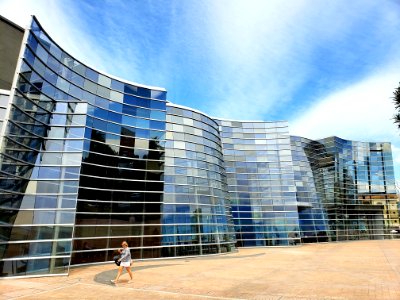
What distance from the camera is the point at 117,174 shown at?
86.8ft

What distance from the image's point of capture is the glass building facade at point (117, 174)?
17375mm

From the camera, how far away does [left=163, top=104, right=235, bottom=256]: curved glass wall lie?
28.0 metres

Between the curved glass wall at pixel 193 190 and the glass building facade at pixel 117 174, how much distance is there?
11 centimetres

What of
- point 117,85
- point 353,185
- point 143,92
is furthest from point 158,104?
point 353,185


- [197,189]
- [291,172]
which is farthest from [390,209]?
[197,189]

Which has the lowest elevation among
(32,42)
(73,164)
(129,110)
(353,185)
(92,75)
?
(73,164)

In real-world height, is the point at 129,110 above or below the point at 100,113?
above

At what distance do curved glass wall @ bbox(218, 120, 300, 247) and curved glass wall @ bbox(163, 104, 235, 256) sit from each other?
11.7 meters

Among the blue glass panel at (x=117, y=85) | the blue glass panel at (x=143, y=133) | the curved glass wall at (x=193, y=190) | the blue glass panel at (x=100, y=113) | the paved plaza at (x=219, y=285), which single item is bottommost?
the paved plaza at (x=219, y=285)

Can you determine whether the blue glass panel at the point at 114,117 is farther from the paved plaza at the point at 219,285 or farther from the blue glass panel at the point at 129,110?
the paved plaza at the point at 219,285

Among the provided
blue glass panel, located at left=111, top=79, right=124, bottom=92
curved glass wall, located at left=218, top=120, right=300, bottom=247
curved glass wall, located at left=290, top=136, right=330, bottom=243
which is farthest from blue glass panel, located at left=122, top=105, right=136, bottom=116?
curved glass wall, located at left=290, top=136, right=330, bottom=243

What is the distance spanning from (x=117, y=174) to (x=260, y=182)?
89.9 feet

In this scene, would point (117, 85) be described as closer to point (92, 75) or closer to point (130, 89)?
point (130, 89)

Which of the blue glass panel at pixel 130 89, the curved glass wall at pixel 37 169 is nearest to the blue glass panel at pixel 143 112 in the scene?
the blue glass panel at pixel 130 89
